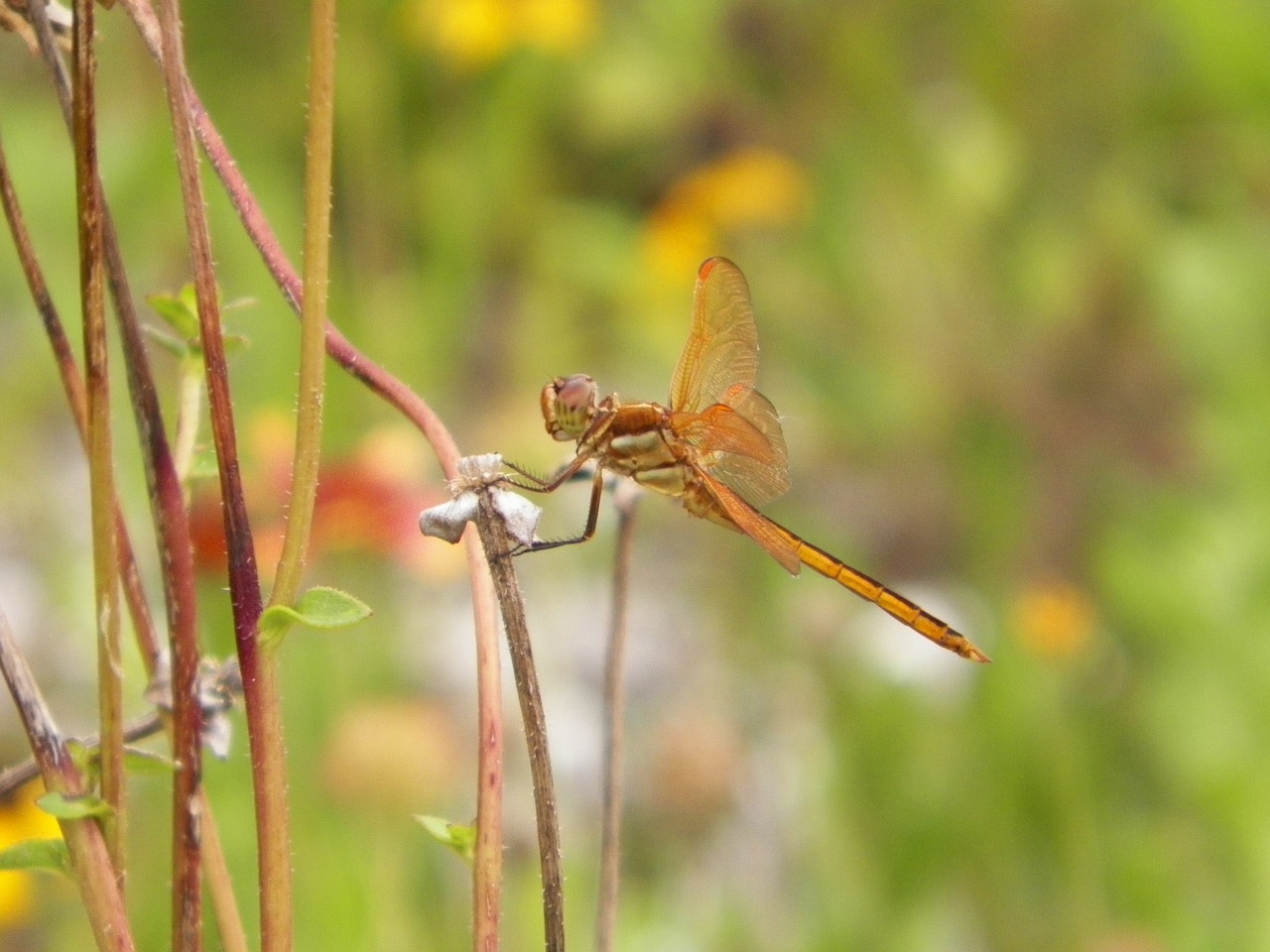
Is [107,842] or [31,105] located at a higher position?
[31,105]

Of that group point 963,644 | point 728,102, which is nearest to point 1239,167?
point 728,102

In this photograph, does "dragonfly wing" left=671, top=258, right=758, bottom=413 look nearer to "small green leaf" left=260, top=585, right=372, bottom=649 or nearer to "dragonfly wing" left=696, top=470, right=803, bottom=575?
"dragonfly wing" left=696, top=470, right=803, bottom=575

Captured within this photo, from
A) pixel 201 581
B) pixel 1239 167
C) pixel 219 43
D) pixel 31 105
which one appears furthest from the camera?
pixel 219 43

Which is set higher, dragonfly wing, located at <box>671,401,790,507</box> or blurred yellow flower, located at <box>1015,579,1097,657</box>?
blurred yellow flower, located at <box>1015,579,1097,657</box>

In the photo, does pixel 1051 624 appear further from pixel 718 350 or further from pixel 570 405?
pixel 570 405

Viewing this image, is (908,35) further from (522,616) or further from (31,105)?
(522,616)

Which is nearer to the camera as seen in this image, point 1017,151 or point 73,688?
point 73,688

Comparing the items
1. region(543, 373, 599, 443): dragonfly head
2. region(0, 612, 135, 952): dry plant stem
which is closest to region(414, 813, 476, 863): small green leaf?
region(0, 612, 135, 952): dry plant stem
